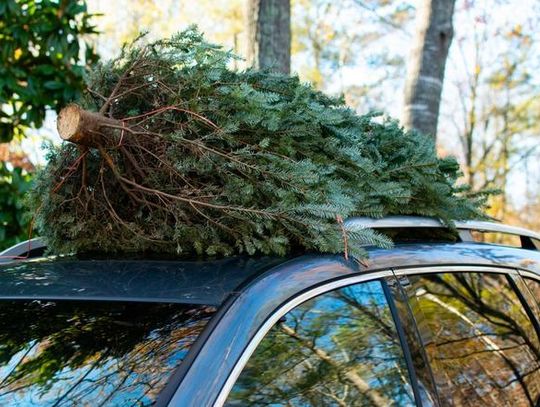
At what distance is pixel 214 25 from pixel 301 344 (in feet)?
48.0

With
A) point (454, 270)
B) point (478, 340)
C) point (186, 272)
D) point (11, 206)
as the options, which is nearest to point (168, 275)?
point (186, 272)

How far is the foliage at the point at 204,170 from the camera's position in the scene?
2.14 metres

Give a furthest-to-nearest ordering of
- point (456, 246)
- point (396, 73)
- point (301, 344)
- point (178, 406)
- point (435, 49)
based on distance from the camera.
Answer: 1. point (396, 73)
2. point (435, 49)
3. point (456, 246)
4. point (301, 344)
5. point (178, 406)

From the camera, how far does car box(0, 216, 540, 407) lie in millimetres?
1566

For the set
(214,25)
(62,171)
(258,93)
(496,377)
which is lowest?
(496,377)

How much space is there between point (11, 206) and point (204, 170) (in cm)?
326

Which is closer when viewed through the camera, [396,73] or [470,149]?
[470,149]

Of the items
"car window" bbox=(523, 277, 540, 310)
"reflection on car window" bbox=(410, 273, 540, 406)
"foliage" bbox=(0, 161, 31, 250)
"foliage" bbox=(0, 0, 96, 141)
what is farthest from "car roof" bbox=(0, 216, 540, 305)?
"foliage" bbox=(0, 0, 96, 141)

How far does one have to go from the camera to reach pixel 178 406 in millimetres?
1427

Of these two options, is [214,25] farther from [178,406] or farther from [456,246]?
[178,406]

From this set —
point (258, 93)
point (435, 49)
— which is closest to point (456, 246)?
point (258, 93)

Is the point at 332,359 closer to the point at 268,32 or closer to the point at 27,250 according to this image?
the point at 27,250

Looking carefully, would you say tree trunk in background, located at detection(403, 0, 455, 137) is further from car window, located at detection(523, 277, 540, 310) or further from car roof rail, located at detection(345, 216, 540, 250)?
car window, located at detection(523, 277, 540, 310)

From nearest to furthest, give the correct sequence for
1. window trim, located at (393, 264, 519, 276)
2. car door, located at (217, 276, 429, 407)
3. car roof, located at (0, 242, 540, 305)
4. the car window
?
car door, located at (217, 276, 429, 407) < car roof, located at (0, 242, 540, 305) < window trim, located at (393, 264, 519, 276) < the car window
